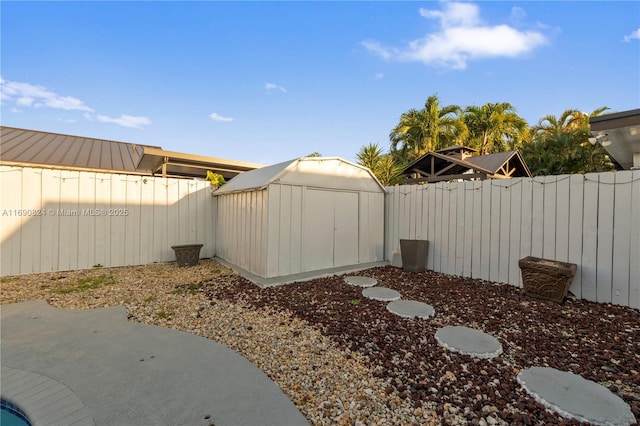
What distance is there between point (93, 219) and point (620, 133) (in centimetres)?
1028

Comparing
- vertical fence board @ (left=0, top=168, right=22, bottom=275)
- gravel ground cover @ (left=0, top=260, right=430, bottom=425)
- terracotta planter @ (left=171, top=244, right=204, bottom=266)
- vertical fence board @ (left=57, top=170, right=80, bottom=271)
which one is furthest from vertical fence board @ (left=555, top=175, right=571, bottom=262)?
vertical fence board @ (left=0, top=168, right=22, bottom=275)

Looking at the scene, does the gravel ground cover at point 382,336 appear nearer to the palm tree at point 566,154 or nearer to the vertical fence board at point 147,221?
the vertical fence board at point 147,221

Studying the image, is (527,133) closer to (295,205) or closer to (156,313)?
(295,205)

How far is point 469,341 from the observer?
277 cm

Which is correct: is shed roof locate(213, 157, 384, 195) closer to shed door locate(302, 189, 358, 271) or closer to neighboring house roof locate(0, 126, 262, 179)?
shed door locate(302, 189, 358, 271)

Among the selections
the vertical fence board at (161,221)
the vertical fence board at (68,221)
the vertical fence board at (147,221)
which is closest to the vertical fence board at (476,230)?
the vertical fence board at (161,221)

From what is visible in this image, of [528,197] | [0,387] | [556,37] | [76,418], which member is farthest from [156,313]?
[556,37]

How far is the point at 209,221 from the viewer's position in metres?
7.60

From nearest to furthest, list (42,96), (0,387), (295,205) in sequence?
(0,387)
(295,205)
(42,96)

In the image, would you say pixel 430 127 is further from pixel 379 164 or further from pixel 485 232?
pixel 485 232

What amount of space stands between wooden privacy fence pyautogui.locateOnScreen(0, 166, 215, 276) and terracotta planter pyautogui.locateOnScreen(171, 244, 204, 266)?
83 cm

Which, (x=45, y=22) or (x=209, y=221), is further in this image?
(x=209, y=221)

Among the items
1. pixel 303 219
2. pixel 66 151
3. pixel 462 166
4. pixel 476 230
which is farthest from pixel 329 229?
pixel 66 151

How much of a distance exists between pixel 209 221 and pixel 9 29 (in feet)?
18.0
